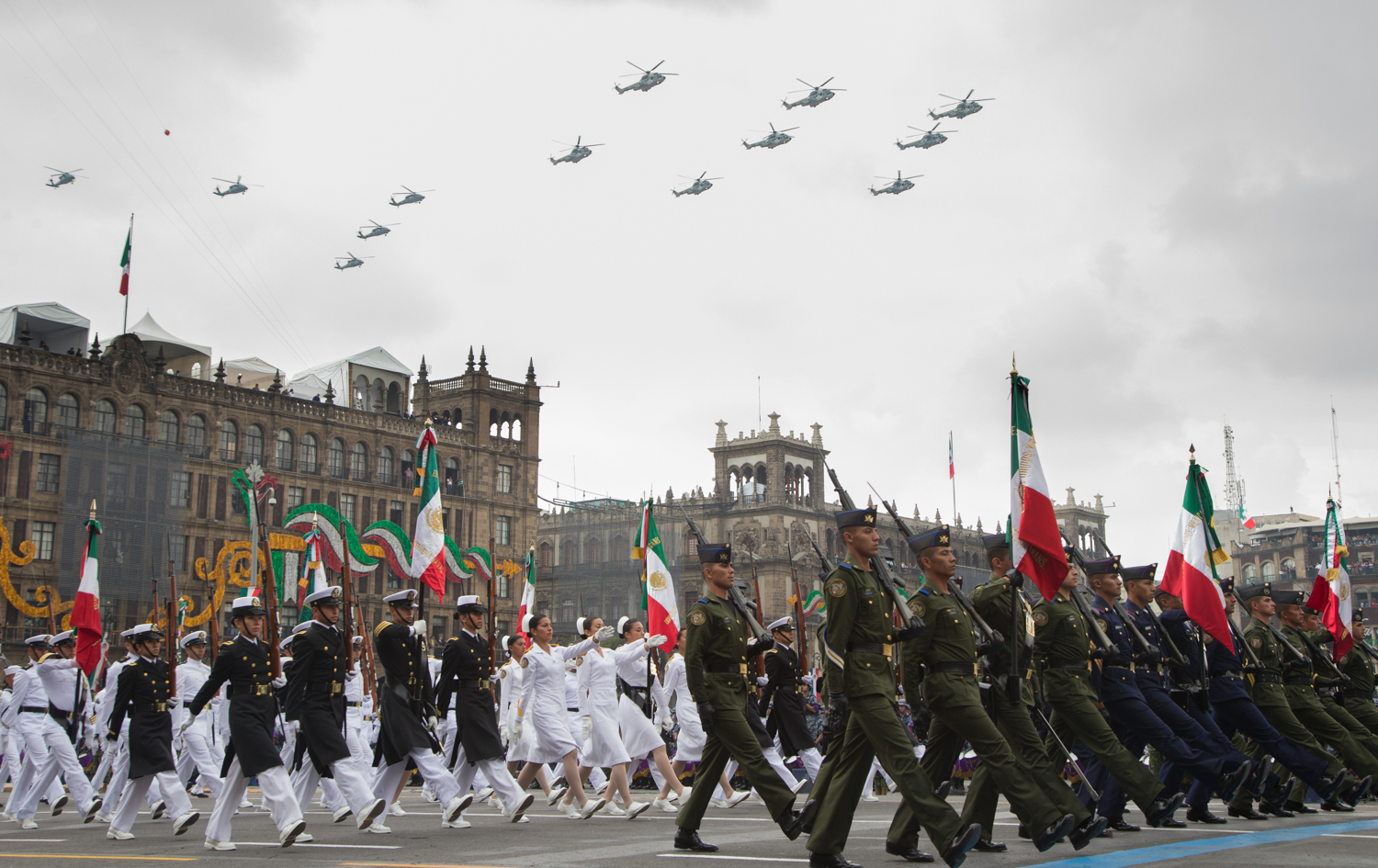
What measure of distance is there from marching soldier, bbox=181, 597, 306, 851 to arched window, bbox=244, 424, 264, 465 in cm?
4436

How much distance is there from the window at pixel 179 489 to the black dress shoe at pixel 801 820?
46.4m

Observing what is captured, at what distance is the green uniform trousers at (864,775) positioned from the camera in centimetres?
730

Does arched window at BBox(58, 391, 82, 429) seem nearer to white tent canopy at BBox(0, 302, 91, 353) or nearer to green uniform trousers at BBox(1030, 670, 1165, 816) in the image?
white tent canopy at BBox(0, 302, 91, 353)

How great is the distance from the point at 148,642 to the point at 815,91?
4445cm

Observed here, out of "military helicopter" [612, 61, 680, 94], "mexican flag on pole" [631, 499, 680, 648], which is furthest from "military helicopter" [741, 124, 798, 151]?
"mexican flag on pole" [631, 499, 680, 648]

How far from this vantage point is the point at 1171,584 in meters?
13.2

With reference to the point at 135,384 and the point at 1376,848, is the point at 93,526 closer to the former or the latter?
the point at 1376,848

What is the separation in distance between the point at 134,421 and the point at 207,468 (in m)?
3.45

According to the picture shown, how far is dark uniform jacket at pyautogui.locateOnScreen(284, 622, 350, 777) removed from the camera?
1099 centimetres

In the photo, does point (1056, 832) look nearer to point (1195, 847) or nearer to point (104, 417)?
point (1195, 847)

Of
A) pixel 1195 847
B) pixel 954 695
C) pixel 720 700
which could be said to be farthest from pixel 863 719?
pixel 1195 847

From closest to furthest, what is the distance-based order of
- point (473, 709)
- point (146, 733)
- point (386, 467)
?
point (473, 709) < point (146, 733) < point (386, 467)

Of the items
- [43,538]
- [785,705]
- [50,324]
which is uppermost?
[50,324]

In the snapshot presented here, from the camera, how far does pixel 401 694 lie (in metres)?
11.4
